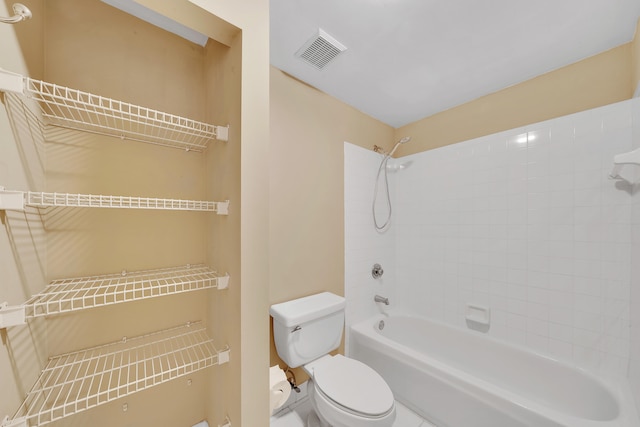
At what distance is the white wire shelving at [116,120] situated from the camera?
85 cm

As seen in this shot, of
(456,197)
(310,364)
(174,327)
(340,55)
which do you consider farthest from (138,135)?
(456,197)

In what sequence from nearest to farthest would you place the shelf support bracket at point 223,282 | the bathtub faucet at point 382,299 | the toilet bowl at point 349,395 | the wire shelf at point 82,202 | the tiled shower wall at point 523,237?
the wire shelf at point 82,202, the shelf support bracket at point 223,282, the toilet bowl at point 349,395, the tiled shower wall at point 523,237, the bathtub faucet at point 382,299

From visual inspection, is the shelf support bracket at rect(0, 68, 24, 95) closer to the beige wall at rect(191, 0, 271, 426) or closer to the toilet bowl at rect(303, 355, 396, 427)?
the beige wall at rect(191, 0, 271, 426)

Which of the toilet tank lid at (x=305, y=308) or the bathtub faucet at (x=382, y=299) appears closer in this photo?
the toilet tank lid at (x=305, y=308)

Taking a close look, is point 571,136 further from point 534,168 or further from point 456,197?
point 456,197

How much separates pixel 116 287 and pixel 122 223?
0.28 meters

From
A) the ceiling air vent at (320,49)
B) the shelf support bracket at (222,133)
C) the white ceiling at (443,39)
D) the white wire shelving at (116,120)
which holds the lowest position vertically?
the shelf support bracket at (222,133)

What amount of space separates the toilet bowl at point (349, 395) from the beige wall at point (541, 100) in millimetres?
1942

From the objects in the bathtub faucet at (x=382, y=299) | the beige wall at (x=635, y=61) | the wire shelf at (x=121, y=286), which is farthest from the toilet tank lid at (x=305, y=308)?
the beige wall at (x=635, y=61)

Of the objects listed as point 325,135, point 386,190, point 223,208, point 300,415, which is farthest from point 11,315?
point 386,190

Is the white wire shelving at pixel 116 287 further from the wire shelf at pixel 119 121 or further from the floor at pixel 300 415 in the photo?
the floor at pixel 300 415

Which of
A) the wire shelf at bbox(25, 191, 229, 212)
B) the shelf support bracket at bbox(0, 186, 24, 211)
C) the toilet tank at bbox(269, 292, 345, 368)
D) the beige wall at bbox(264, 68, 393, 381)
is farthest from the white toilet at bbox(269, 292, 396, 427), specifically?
the shelf support bracket at bbox(0, 186, 24, 211)

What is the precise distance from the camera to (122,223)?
1.04m

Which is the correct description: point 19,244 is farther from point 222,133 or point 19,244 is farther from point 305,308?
point 305,308
